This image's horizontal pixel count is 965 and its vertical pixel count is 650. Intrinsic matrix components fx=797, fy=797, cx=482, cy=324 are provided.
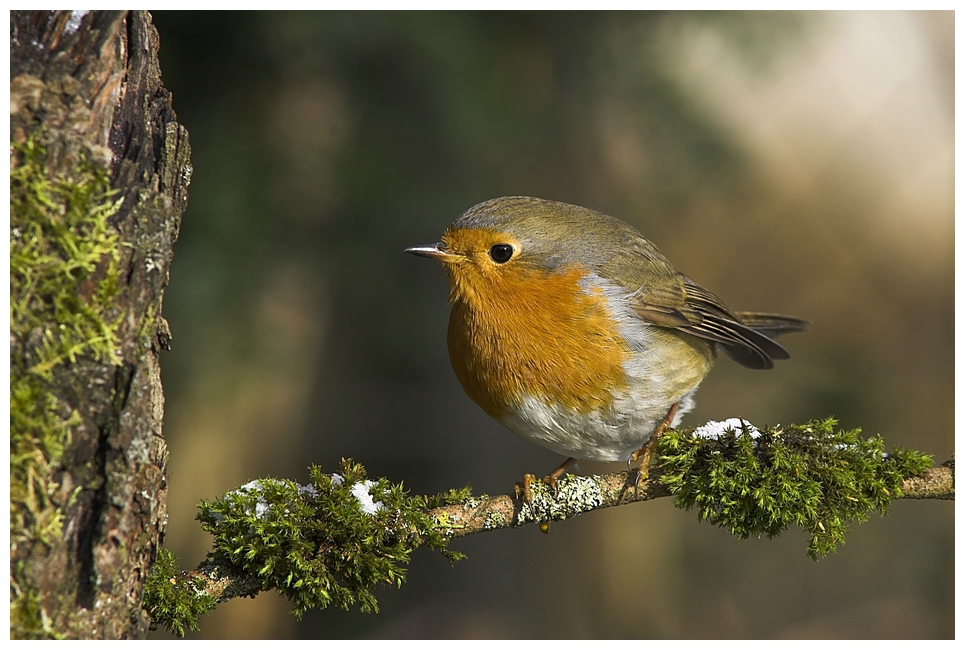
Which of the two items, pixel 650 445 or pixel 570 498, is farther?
pixel 650 445

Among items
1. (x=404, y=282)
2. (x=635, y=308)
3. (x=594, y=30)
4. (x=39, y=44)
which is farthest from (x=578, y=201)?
(x=39, y=44)

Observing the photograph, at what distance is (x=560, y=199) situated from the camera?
5.75 m

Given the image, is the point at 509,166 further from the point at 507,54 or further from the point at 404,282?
the point at 507,54

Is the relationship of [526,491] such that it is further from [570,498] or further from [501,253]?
[501,253]

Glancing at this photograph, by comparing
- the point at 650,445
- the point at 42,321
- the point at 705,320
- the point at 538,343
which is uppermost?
the point at 705,320

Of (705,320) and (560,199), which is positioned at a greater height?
(560,199)

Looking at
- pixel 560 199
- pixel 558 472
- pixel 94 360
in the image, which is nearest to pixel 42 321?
pixel 94 360

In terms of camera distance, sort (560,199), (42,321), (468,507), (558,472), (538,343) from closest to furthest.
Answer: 1. (42,321)
2. (468,507)
3. (538,343)
4. (558,472)
5. (560,199)

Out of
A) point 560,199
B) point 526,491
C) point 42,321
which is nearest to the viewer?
point 42,321

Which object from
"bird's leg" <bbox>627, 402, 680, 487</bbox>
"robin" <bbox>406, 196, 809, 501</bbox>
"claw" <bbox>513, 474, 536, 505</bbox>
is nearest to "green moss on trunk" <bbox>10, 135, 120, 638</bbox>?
"claw" <bbox>513, 474, 536, 505</bbox>

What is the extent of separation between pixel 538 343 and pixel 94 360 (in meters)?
1.58

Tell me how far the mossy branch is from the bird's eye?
37.6 inches

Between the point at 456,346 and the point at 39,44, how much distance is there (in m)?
1.80

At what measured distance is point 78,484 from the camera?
1.92 metres
